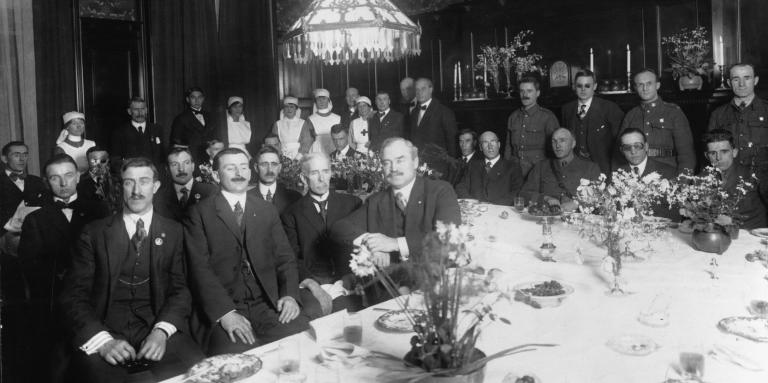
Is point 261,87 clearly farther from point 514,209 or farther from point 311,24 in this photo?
point 311,24

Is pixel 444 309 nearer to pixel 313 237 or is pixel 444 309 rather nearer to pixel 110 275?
pixel 110 275

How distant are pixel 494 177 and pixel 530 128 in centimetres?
77

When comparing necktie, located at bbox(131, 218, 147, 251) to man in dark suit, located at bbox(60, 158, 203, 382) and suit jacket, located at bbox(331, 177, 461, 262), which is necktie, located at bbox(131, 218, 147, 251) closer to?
man in dark suit, located at bbox(60, 158, 203, 382)

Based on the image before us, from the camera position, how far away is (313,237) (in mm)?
3807

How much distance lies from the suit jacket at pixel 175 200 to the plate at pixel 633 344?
3132 mm

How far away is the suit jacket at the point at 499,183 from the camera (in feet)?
18.6

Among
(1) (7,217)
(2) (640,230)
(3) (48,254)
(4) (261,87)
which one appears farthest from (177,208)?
(4) (261,87)

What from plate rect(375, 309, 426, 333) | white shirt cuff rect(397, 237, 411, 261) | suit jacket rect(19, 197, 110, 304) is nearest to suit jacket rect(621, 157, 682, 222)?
white shirt cuff rect(397, 237, 411, 261)

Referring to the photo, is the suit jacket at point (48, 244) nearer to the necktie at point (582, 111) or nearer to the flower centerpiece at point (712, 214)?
the flower centerpiece at point (712, 214)

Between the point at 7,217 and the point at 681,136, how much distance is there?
5.36 meters

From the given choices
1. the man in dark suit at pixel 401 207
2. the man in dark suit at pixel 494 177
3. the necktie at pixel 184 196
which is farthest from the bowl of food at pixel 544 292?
the man in dark suit at pixel 494 177

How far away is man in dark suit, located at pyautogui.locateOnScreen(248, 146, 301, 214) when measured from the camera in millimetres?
4246

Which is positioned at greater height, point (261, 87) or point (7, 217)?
point (261, 87)

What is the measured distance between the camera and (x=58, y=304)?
2.82 metres
